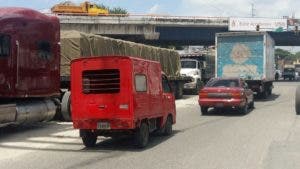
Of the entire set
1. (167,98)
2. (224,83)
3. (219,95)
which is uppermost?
(224,83)

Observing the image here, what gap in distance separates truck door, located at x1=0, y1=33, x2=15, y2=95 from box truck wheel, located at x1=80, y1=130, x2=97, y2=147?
13.6 feet

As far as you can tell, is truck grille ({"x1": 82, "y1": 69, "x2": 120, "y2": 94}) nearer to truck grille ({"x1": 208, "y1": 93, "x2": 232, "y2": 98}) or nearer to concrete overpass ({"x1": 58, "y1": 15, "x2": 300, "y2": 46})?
truck grille ({"x1": 208, "y1": 93, "x2": 232, "y2": 98})

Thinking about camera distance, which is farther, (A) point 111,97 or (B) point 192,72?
(B) point 192,72

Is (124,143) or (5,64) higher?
(5,64)

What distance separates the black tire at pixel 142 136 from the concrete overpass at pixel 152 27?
5107 cm

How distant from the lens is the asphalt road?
11.0 metres

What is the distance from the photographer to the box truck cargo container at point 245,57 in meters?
31.0

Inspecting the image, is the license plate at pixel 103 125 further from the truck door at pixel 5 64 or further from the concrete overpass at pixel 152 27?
the concrete overpass at pixel 152 27

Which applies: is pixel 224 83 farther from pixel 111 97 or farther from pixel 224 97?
pixel 111 97

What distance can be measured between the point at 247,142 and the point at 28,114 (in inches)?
268

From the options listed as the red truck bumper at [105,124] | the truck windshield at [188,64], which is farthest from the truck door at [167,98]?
the truck windshield at [188,64]

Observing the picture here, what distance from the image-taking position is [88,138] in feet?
44.9

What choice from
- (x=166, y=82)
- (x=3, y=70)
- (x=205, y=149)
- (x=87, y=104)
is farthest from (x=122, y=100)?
(x=3, y=70)

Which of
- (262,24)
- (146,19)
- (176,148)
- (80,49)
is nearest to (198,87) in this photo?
(80,49)
